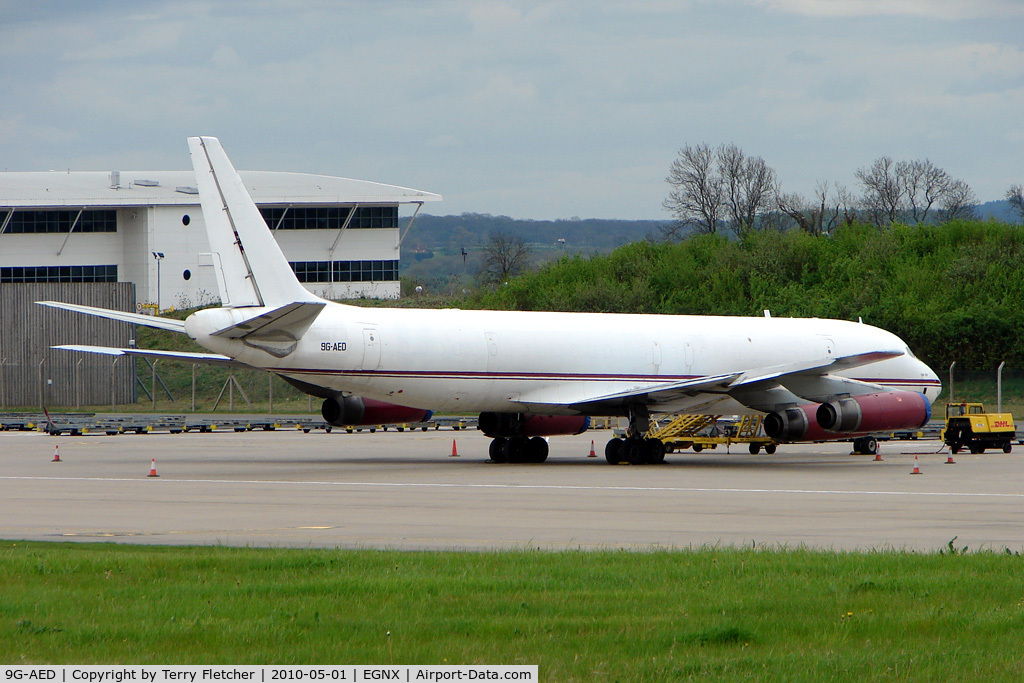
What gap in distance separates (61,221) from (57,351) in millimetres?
17236

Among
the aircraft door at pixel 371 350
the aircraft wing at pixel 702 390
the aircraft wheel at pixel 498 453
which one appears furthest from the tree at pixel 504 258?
the aircraft door at pixel 371 350

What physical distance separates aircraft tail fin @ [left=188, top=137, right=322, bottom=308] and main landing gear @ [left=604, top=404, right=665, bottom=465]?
8065 millimetres

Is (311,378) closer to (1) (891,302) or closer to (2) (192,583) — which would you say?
(2) (192,583)

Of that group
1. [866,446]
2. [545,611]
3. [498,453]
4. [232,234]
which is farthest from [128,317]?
[866,446]

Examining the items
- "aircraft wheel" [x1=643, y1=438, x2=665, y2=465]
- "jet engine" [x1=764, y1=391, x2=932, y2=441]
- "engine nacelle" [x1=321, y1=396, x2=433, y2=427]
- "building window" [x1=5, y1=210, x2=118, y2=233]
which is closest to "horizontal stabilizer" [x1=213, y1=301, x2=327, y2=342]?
"engine nacelle" [x1=321, y1=396, x2=433, y2=427]

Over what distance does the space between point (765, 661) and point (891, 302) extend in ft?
174

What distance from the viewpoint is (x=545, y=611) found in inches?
344

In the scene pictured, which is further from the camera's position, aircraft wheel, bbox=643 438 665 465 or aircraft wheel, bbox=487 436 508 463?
aircraft wheel, bbox=487 436 508 463

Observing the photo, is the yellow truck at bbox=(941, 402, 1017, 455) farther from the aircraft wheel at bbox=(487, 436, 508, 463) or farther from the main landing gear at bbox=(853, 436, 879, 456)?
the aircraft wheel at bbox=(487, 436, 508, 463)

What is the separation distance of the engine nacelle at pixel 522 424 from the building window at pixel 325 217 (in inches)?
2012

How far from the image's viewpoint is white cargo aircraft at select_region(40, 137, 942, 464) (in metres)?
23.7

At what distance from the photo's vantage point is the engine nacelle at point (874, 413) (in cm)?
2628

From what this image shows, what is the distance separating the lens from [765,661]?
7371 mm

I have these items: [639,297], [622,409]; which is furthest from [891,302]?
[622,409]
